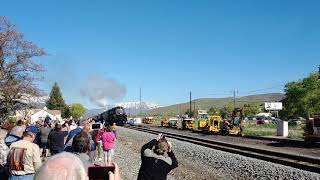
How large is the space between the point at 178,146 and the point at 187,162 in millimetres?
8582

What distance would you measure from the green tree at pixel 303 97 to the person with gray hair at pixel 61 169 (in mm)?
105842

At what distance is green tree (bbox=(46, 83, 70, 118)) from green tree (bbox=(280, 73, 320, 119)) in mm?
65288

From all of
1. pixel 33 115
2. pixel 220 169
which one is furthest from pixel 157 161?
pixel 33 115

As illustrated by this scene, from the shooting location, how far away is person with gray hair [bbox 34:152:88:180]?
2.93 m

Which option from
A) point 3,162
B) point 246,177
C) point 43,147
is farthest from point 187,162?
point 3,162

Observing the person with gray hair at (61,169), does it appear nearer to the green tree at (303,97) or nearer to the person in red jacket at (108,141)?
the person in red jacket at (108,141)

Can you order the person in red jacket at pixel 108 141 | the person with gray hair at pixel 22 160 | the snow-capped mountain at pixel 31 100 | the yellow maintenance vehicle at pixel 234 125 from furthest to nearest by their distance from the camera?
1. the yellow maintenance vehicle at pixel 234 125
2. the snow-capped mountain at pixel 31 100
3. the person in red jacket at pixel 108 141
4. the person with gray hair at pixel 22 160

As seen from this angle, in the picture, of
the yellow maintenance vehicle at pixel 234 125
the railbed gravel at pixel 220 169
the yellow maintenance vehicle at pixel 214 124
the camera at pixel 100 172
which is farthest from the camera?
the yellow maintenance vehicle at pixel 214 124

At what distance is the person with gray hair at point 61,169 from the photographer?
2.93 meters

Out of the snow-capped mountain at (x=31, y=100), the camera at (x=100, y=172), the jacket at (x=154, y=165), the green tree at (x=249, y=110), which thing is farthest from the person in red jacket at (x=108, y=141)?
the green tree at (x=249, y=110)

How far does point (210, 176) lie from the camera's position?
58.2 ft

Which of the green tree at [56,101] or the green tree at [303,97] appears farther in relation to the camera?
the green tree at [56,101]

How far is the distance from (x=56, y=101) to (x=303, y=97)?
74.4 metres

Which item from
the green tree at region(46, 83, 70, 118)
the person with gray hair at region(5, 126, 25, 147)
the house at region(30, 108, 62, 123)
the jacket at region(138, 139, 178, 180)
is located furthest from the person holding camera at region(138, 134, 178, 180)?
the green tree at region(46, 83, 70, 118)
